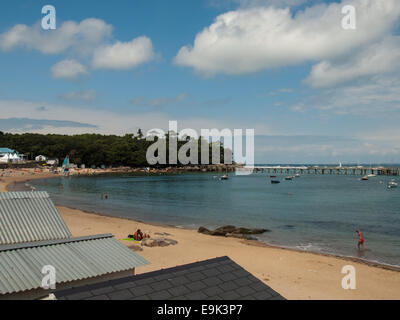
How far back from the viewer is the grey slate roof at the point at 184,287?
4773 mm

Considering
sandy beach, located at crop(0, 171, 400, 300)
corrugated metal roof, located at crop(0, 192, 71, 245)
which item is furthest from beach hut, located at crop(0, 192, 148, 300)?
sandy beach, located at crop(0, 171, 400, 300)

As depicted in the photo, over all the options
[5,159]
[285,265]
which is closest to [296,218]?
[285,265]

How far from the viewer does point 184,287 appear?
521 cm

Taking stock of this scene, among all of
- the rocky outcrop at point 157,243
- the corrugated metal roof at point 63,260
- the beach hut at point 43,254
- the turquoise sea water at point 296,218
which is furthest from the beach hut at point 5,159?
the corrugated metal roof at point 63,260

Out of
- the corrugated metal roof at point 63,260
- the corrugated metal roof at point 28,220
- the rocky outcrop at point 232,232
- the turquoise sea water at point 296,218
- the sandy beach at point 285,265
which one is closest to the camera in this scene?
the corrugated metal roof at point 63,260

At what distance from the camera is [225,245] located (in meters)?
22.6

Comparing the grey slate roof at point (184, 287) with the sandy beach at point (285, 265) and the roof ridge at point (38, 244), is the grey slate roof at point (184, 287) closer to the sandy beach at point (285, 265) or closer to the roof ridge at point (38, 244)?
the roof ridge at point (38, 244)

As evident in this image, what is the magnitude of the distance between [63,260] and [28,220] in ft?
11.4

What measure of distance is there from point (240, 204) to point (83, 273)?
41255mm

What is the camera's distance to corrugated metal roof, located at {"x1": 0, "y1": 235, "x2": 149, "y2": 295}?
24.4 feet

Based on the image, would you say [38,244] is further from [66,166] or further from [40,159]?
[40,159]

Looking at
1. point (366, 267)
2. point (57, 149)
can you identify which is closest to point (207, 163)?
point (57, 149)

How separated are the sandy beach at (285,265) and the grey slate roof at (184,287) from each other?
8803 mm
